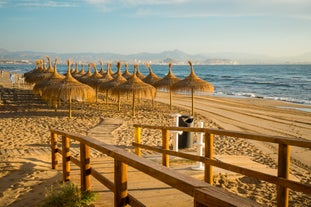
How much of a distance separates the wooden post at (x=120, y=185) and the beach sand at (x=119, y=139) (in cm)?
188

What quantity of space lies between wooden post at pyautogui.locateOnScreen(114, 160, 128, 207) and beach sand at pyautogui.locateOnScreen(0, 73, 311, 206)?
6.18 feet

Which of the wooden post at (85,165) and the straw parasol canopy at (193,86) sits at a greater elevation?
the straw parasol canopy at (193,86)

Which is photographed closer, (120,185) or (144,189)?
(120,185)

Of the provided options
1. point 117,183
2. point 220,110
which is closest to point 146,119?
point 220,110

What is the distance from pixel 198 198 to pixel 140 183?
3067 mm

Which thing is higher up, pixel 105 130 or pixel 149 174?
pixel 149 174

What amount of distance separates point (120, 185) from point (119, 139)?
7096 millimetres

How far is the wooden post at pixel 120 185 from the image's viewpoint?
2623 millimetres

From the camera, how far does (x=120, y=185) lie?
267cm

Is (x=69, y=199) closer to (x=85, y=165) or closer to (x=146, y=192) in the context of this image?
(x=85, y=165)

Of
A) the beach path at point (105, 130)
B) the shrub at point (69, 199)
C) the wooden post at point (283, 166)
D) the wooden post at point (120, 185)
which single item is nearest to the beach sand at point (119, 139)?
the beach path at point (105, 130)

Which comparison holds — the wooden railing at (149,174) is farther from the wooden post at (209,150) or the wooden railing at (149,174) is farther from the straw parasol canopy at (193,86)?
the straw parasol canopy at (193,86)

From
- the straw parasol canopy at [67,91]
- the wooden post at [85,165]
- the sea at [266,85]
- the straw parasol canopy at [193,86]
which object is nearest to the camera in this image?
the wooden post at [85,165]

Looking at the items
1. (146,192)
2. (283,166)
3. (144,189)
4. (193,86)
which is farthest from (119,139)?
(283,166)
